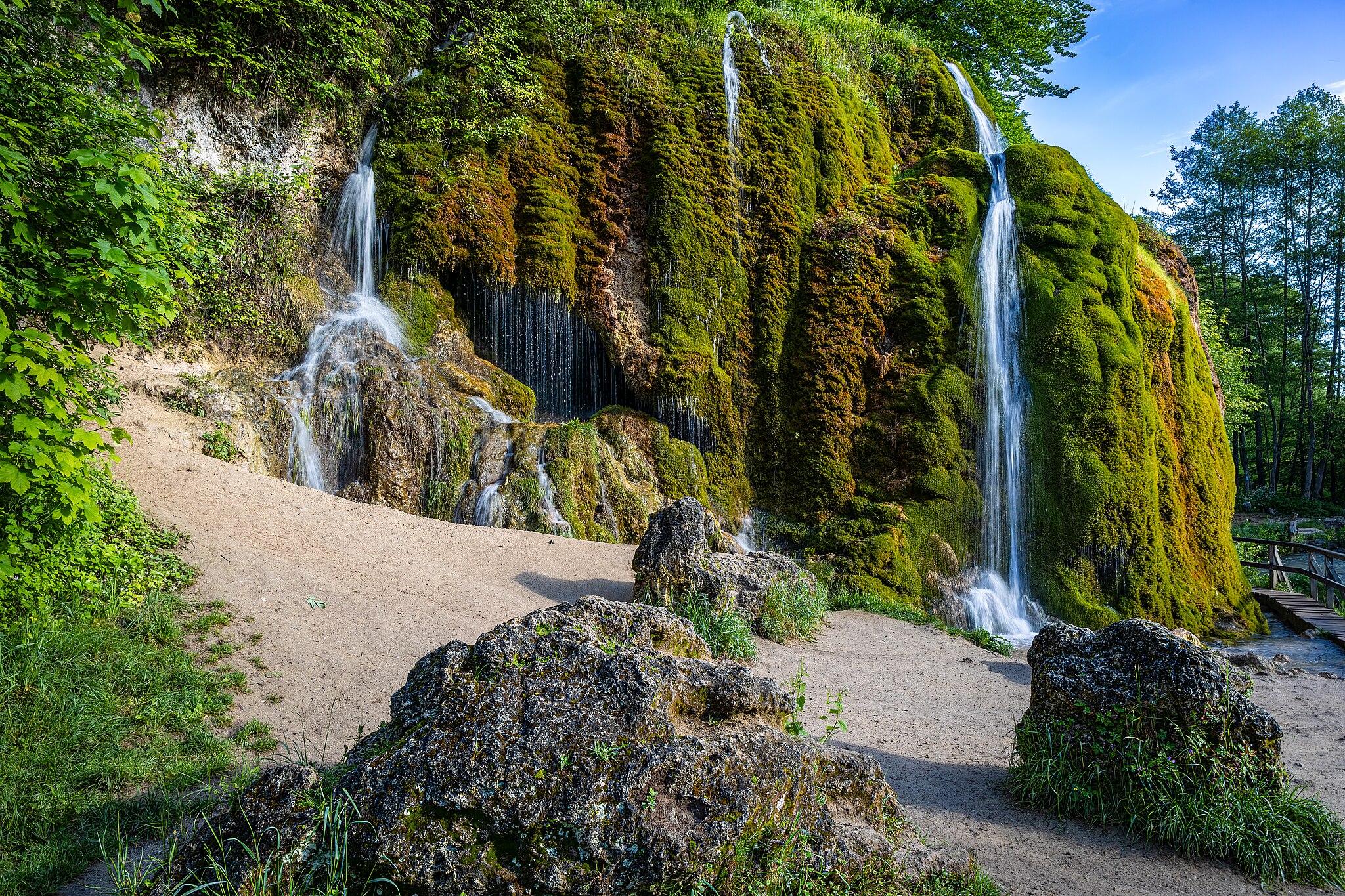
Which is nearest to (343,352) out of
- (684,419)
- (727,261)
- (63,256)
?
(684,419)

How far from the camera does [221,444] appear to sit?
8.78 m

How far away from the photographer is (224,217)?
10320 mm

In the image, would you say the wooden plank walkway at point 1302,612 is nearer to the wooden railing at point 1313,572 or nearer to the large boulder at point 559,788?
the wooden railing at point 1313,572

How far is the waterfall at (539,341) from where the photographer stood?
12859mm

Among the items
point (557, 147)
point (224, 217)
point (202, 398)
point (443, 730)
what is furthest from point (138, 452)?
point (557, 147)

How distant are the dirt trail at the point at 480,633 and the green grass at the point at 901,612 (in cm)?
44

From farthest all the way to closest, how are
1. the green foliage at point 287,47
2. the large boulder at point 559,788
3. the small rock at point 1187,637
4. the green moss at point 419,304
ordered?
1. the green moss at point 419,304
2. the green foliage at point 287,47
3. the small rock at point 1187,637
4. the large boulder at point 559,788

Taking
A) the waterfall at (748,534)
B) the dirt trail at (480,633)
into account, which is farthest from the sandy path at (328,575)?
the waterfall at (748,534)

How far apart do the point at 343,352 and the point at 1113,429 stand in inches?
536

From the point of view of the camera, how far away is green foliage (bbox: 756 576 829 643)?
26.2 ft

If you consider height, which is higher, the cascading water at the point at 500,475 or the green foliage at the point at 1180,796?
the cascading water at the point at 500,475

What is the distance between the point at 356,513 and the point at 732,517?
6573 mm

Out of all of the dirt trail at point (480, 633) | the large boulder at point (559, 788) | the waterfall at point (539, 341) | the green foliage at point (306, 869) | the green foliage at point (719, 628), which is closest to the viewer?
the green foliage at point (306, 869)

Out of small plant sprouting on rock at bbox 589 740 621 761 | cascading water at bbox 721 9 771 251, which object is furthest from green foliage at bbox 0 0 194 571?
cascading water at bbox 721 9 771 251
